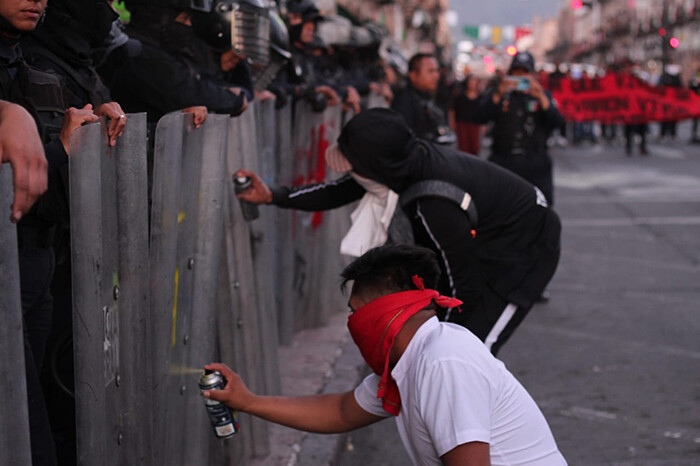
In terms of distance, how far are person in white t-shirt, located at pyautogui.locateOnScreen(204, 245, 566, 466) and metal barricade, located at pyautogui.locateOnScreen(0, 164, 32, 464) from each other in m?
0.74

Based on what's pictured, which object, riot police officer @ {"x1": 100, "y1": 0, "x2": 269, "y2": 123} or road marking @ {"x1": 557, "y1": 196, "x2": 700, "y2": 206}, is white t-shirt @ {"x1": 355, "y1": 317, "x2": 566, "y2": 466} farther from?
road marking @ {"x1": 557, "y1": 196, "x2": 700, "y2": 206}

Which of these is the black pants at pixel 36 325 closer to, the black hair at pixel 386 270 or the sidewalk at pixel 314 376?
the black hair at pixel 386 270

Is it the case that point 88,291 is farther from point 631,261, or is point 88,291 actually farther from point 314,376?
point 631,261

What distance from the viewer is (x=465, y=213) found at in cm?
396

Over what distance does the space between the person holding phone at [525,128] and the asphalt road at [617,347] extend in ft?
3.51

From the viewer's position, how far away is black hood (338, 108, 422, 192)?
390cm

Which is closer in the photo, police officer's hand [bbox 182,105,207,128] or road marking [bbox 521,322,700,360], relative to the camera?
police officer's hand [bbox 182,105,207,128]

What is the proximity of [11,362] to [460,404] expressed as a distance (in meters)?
1.03

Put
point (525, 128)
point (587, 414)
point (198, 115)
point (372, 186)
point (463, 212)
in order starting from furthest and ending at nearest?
point (525, 128) < point (587, 414) < point (372, 186) < point (463, 212) < point (198, 115)

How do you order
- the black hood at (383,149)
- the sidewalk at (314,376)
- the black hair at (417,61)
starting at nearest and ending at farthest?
the black hood at (383,149) → the sidewalk at (314,376) → the black hair at (417,61)

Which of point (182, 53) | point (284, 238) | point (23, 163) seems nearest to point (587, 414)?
point (284, 238)

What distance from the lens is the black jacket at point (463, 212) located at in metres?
3.91

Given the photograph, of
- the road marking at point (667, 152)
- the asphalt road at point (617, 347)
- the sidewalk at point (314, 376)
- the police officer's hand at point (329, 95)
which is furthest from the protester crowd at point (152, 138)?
the road marking at point (667, 152)

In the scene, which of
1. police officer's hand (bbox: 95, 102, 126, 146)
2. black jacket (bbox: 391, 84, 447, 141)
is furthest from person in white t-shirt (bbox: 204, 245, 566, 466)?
black jacket (bbox: 391, 84, 447, 141)
